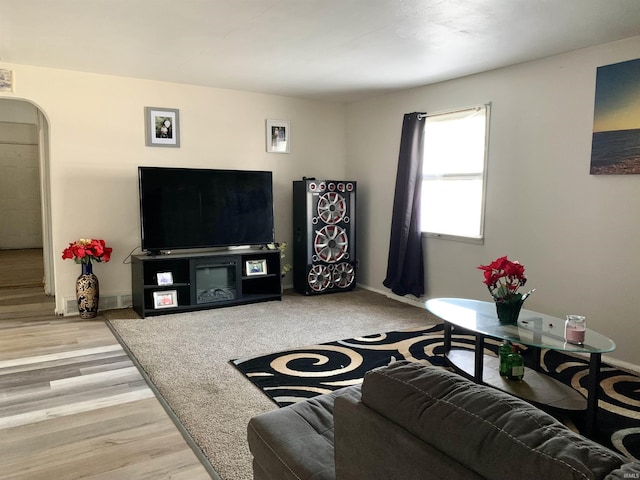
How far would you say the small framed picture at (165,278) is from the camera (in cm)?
470

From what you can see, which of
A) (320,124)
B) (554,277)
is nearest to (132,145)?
(320,124)

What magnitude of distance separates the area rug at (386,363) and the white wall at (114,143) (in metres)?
2.32

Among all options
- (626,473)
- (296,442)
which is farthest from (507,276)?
(626,473)

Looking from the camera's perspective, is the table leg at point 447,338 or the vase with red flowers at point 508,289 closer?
the vase with red flowers at point 508,289

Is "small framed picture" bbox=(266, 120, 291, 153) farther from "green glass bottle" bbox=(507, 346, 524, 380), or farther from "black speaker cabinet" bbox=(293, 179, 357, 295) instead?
"green glass bottle" bbox=(507, 346, 524, 380)

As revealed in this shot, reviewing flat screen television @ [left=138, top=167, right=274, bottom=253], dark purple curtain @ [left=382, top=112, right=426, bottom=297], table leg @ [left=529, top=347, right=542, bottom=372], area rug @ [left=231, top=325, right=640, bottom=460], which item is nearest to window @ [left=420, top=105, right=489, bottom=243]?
dark purple curtain @ [left=382, top=112, right=426, bottom=297]

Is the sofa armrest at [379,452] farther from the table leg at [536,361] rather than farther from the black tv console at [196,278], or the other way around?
the black tv console at [196,278]

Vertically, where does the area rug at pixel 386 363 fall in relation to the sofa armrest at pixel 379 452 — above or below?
below

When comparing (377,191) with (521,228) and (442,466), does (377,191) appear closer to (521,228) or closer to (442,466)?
(521,228)

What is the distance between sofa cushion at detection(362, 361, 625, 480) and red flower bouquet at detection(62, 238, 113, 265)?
402 centimetres

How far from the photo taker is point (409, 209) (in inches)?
200

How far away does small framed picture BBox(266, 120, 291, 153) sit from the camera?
5613 mm

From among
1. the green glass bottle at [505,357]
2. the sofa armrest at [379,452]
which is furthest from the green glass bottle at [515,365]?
the sofa armrest at [379,452]

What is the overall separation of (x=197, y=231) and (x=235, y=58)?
5.92ft
